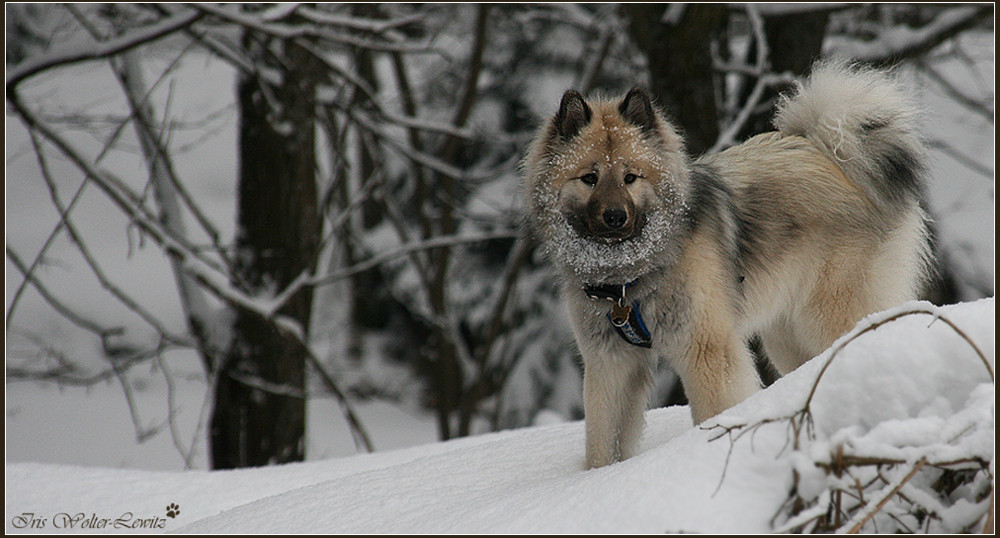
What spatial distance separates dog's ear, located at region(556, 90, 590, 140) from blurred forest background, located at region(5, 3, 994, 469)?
427 mm

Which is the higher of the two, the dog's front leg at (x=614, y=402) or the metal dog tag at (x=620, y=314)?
the metal dog tag at (x=620, y=314)

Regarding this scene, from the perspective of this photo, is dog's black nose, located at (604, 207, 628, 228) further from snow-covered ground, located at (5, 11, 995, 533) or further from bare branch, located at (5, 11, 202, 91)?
bare branch, located at (5, 11, 202, 91)

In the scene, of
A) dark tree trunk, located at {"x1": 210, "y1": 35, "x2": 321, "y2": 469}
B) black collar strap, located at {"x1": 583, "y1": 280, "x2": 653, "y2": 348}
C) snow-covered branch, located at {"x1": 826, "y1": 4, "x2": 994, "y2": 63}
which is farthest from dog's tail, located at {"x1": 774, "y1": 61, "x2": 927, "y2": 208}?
dark tree trunk, located at {"x1": 210, "y1": 35, "x2": 321, "y2": 469}

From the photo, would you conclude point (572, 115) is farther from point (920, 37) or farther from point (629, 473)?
point (920, 37)

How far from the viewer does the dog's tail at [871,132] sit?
371 cm

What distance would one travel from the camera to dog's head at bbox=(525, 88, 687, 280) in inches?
121

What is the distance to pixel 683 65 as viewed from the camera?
628 cm

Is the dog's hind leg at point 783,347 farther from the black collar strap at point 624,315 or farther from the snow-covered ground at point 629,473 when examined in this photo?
the black collar strap at point 624,315

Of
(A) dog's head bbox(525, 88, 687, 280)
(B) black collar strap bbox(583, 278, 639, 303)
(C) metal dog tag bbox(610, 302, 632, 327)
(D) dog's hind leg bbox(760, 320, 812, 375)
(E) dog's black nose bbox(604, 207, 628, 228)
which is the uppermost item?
(A) dog's head bbox(525, 88, 687, 280)

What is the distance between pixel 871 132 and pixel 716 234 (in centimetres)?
101

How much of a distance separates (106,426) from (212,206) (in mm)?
3401

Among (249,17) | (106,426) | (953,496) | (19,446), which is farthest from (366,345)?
(953,496)

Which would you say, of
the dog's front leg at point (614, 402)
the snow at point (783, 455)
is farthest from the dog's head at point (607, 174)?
the snow at point (783, 455)

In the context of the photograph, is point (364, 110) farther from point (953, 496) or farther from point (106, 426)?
point (953, 496)
